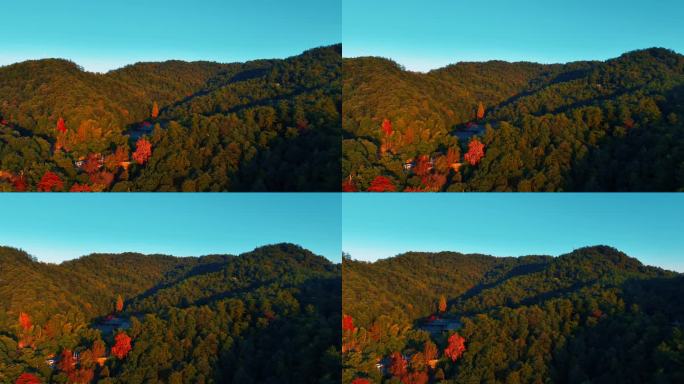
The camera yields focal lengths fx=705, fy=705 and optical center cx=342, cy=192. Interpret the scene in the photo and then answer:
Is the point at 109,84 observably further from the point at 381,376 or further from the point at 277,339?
the point at 381,376

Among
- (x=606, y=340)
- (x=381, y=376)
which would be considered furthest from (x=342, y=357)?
(x=606, y=340)

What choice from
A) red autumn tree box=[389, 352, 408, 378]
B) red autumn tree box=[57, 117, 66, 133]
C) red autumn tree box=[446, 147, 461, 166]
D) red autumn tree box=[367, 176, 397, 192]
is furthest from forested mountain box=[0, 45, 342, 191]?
red autumn tree box=[389, 352, 408, 378]

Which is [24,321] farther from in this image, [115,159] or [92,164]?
[115,159]

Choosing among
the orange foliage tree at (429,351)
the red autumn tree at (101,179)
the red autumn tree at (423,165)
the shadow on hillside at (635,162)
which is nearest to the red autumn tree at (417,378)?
the orange foliage tree at (429,351)

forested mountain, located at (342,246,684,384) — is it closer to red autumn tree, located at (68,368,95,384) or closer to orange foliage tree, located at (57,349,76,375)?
red autumn tree, located at (68,368,95,384)

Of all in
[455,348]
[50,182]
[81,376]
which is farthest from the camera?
[81,376]

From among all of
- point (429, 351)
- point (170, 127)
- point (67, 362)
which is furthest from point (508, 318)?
point (67, 362)
